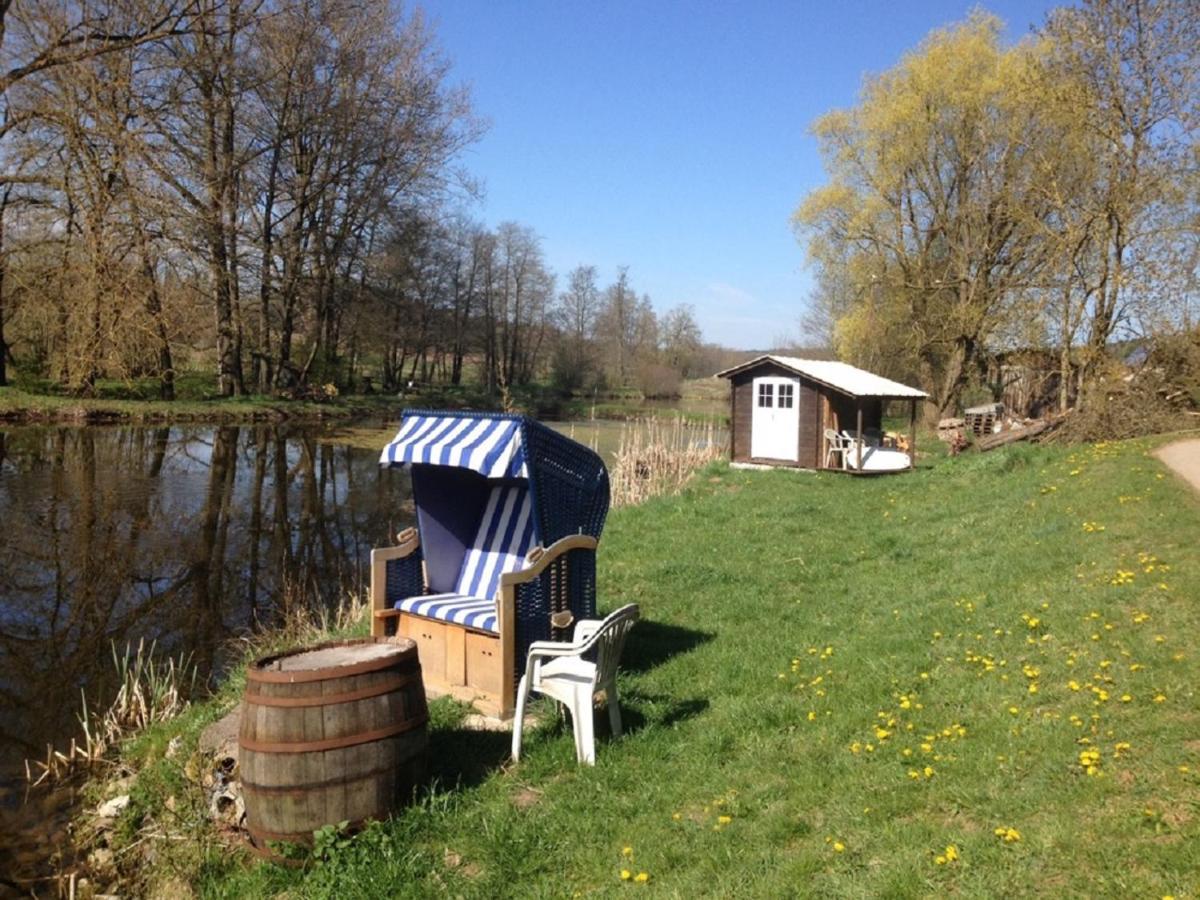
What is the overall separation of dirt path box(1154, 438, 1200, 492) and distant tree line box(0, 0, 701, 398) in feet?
38.5

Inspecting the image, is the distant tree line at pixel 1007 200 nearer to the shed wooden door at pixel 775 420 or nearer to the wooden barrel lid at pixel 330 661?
the shed wooden door at pixel 775 420

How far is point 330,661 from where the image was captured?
454 centimetres

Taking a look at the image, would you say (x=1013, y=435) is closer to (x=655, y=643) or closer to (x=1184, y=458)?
(x=1184, y=458)

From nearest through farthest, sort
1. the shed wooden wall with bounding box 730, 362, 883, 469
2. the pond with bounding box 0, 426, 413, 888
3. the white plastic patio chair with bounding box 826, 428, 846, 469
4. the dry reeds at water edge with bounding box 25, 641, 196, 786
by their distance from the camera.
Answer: the dry reeds at water edge with bounding box 25, 641, 196, 786, the pond with bounding box 0, 426, 413, 888, the white plastic patio chair with bounding box 826, 428, 846, 469, the shed wooden wall with bounding box 730, 362, 883, 469

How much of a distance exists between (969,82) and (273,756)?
27604mm

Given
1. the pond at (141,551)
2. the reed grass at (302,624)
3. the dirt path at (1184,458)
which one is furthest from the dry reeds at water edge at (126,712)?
the dirt path at (1184,458)

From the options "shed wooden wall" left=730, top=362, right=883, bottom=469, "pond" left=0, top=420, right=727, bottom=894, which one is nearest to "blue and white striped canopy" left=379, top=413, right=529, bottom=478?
"pond" left=0, top=420, right=727, bottom=894

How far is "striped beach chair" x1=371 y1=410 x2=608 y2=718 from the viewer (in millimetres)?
5781

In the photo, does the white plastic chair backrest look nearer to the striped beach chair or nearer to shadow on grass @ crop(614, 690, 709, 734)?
shadow on grass @ crop(614, 690, 709, 734)

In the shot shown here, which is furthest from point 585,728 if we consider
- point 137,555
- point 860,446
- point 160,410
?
point 160,410

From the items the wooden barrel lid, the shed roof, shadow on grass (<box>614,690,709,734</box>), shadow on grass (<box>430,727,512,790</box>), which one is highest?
the shed roof

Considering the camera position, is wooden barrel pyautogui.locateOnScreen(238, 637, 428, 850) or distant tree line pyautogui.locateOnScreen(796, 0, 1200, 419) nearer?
wooden barrel pyautogui.locateOnScreen(238, 637, 428, 850)

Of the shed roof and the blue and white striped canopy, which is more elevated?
the shed roof

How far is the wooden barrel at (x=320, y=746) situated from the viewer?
13.4ft
